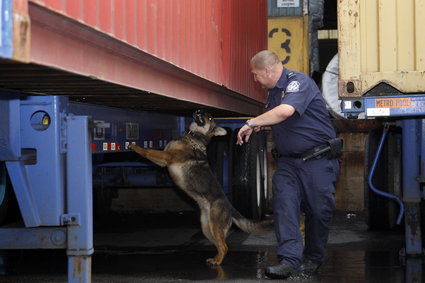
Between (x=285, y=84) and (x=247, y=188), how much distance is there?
2.79 m

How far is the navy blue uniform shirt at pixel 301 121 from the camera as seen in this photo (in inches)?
224

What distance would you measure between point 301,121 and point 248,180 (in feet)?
9.06

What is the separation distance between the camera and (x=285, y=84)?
5.81 m

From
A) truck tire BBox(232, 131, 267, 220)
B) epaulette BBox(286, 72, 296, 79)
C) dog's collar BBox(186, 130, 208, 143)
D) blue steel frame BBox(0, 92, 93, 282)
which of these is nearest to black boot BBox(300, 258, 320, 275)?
A: epaulette BBox(286, 72, 296, 79)

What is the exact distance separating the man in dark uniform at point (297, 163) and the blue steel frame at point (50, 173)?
2402 millimetres

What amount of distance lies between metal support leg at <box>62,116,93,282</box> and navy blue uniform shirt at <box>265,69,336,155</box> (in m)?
2.46

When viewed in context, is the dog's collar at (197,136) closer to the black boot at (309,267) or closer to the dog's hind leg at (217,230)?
the dog's hind leg at (217,230)

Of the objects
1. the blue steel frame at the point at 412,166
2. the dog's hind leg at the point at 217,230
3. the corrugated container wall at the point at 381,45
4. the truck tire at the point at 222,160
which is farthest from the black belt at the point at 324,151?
the truck tire at the point at 222,160

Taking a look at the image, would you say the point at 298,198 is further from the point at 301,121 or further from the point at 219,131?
the point at 219,131

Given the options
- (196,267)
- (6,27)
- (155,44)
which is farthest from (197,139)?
(6,27)

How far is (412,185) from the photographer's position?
21.4 ft

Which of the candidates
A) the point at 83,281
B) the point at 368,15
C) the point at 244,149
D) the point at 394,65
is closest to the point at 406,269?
the point at 394,65

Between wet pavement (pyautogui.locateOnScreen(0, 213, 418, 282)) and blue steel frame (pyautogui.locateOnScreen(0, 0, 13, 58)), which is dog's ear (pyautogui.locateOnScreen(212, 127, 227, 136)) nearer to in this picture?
wet pavement (pyautogui.locateOnScreen(0, 213, 418, 282))

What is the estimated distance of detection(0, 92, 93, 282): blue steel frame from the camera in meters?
3.46
